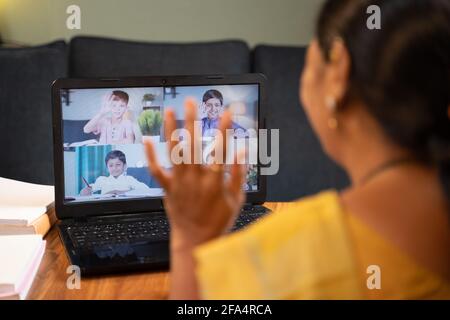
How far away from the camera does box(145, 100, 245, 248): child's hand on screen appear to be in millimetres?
767

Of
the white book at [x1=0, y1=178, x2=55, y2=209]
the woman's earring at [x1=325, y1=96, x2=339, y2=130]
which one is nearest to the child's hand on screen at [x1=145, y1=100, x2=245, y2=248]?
the woman's earring at [x1=325, y1=96, x2=339, y2=130]

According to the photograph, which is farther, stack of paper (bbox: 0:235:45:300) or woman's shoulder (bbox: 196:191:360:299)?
stack of paper (bbox: 0:235:45:300)

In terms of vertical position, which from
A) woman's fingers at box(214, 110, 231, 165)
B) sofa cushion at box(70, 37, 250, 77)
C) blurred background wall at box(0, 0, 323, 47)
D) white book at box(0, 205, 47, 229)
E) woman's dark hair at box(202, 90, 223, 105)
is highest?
blurred background wall at box(0, 0, 323, 47)

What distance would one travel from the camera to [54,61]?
235 centimetres

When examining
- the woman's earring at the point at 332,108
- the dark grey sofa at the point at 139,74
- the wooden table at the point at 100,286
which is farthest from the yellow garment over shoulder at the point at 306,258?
the dark grey sofa at the point at 139,74

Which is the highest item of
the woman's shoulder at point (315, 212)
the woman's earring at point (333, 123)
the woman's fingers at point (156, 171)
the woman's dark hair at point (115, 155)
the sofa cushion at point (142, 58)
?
the sofa cushion at point (142, 58)

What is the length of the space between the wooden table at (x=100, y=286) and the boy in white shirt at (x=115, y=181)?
8.8 inches

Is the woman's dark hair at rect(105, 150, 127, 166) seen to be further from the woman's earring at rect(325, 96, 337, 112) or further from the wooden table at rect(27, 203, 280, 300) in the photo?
the woman's earring at rect(325, 96, 337, 112)

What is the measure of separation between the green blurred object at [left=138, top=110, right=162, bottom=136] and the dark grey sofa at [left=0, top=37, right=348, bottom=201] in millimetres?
972

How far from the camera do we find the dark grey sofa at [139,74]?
2307 millimetres

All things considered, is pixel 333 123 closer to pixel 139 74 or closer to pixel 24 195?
pixel 24 195

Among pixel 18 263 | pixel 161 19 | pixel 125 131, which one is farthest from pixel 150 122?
pixel 161 19

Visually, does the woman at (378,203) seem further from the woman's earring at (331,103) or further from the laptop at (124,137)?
the laptop at (124,137)

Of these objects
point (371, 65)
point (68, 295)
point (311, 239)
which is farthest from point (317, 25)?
point (68, 295)
